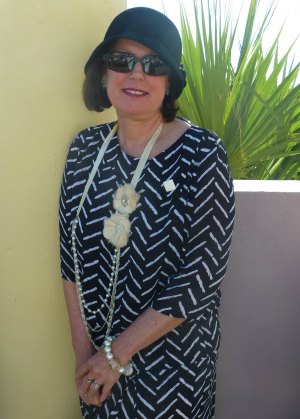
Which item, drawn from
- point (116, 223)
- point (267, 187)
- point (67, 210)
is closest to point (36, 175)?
point (67, 210)

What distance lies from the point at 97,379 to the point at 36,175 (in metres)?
0.76

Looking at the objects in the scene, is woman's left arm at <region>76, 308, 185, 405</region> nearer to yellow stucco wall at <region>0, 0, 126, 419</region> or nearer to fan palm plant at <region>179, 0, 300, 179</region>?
yellow stucco wall at <region>0, 0, 126, 419</region>

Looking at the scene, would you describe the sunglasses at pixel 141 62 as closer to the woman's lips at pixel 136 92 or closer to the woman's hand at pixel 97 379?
the woman's lips at pixel 136 92

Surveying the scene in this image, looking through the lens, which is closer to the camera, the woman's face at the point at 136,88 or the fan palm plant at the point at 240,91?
the woman's face at the point at 136,88

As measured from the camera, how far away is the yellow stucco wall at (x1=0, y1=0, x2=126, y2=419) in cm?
180

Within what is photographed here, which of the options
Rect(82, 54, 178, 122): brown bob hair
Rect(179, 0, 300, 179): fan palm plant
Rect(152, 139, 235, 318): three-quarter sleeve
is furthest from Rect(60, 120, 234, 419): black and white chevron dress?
Rect(179, 0, 300, 179): fan palm plant

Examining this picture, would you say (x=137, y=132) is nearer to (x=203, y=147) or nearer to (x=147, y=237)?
(x=203, y=147)

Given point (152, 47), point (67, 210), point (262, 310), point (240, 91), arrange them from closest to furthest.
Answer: point (152, 47) < point (67, 210) < point (262, 310) < point (240, 91)

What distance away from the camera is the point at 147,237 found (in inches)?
70.9

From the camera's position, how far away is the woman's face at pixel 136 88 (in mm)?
1811

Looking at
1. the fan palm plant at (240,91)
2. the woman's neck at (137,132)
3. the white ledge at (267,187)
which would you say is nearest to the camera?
the woman's neck at (137,132)

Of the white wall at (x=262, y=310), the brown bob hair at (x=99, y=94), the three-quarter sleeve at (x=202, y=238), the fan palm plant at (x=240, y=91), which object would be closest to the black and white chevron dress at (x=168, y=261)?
the three-quarter sleeve at (x=202, y=238)

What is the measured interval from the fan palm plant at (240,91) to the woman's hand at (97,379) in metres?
2.41

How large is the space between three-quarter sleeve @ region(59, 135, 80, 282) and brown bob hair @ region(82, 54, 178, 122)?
0.16 m
